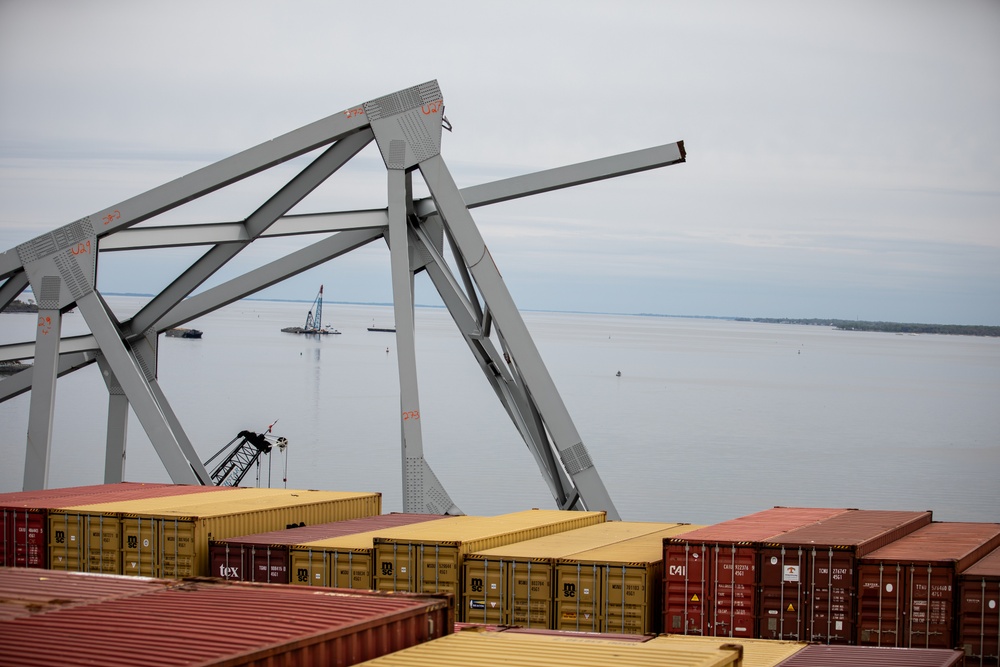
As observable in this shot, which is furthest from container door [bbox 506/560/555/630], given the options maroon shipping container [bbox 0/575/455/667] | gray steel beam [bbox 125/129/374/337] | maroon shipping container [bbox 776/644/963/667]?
gray steel beam [bbox 125/129/374/337]

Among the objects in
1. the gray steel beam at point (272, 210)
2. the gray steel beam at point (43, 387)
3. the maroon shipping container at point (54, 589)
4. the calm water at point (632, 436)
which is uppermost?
the gray steel beam at point (272, 210)

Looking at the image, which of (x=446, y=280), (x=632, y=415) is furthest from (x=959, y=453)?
(x=446, y=280)

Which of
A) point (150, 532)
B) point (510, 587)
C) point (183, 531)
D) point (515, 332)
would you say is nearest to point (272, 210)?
point (515, 332)

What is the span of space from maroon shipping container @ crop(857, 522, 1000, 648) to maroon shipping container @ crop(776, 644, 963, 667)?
1923 millimetres

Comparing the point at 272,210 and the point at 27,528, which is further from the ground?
the point at 272,210

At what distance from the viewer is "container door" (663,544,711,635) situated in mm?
20656

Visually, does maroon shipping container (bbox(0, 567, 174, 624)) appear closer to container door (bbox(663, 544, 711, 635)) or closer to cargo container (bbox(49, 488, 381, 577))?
cargo container (bbox(49, 488, 381, 577))

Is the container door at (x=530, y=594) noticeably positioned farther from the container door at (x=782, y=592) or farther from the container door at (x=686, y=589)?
the container door at (x=782, y=592)

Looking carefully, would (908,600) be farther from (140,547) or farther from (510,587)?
(140,547)

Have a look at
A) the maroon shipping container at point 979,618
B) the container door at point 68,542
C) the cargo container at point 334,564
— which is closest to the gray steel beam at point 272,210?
the container door at point 68,542

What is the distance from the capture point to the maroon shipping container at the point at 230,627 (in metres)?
11.5

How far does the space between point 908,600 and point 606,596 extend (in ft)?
17.0

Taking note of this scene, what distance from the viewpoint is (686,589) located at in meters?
20.7

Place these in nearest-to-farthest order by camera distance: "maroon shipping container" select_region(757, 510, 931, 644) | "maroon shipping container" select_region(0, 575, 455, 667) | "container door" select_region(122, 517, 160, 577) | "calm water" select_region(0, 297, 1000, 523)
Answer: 1. "maroon shipping container" select_region(0, 575, 455, 667)
2. "maroon shipping container" select_region(757, 510, 931, 644)
3. "container door" select_region(122, 517, 160, 577)
4. "calm water" select_region(0, 297, 1000, 523)
